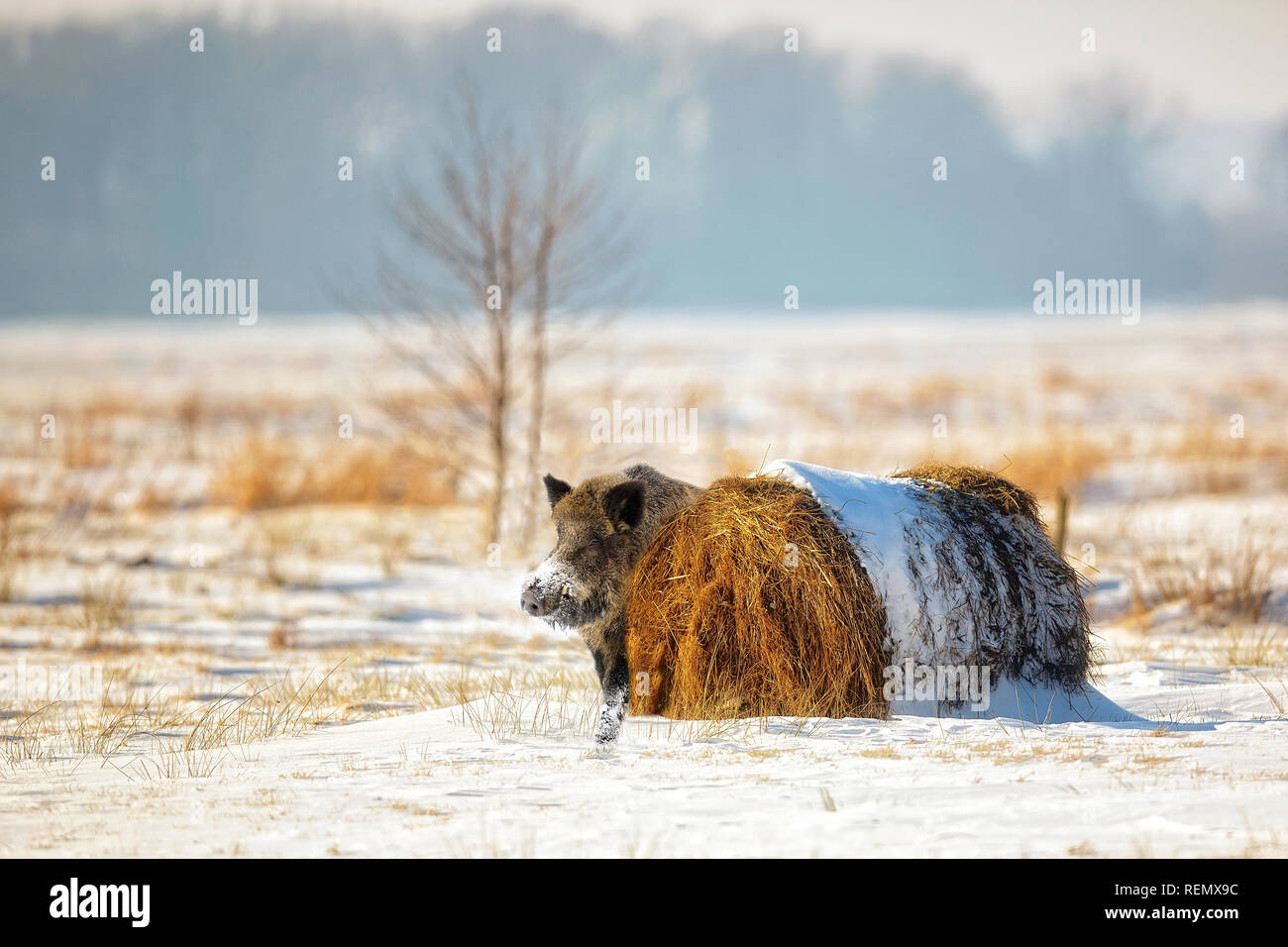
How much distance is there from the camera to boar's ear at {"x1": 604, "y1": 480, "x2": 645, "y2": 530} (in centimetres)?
695

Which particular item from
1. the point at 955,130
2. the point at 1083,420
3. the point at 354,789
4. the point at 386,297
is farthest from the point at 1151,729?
the point at 955,130

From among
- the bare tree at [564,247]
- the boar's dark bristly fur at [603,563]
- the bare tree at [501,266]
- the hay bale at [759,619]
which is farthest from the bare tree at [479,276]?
the hay bale at [759,619]

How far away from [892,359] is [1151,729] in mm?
51203

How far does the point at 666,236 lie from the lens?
148m

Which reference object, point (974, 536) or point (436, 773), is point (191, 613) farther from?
point (974, 536)

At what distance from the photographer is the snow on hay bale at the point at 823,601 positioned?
6.66 metres

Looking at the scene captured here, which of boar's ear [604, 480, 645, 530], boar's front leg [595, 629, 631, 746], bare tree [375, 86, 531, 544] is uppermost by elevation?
bare tree [375, 86, 531, 544]

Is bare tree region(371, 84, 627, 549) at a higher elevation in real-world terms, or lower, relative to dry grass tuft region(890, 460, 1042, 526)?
higher

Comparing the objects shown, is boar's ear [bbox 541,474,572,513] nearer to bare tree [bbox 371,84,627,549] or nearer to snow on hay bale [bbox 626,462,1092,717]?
snow on hay bale [bbox 626,462,1092,717]

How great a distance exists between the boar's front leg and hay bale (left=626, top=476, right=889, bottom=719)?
104mm

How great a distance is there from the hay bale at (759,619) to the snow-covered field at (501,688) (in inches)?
10.6

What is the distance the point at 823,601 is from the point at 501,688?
113 inches

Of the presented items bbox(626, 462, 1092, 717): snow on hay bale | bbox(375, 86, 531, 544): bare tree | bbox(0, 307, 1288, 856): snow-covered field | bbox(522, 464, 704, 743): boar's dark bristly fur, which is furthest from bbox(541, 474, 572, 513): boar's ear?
bbox(375, 86, 531, 544): bare tree

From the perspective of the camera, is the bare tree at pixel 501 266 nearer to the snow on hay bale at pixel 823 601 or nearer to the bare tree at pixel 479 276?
the bare tree at pixel 479 276
